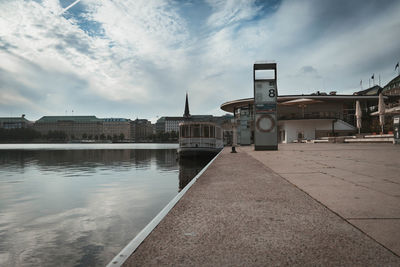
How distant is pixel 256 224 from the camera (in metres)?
3.06

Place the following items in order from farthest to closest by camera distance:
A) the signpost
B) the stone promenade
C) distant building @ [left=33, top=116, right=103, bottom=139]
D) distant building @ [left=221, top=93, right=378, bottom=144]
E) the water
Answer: distant building @ [left=33, top=116, right=103, bottom=139] → distant building @ [left=221, top=93, right=378, bottom=144] → the signpost → the water → the stone promenade

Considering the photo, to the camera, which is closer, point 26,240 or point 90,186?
point 26,240

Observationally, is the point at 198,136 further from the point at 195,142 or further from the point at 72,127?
the point at 72,127

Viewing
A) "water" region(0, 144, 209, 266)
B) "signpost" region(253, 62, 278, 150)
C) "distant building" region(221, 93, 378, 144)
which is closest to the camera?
"water" region(0, 144, 209, 266)

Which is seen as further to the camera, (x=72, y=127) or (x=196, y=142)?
(x=72, y=127)

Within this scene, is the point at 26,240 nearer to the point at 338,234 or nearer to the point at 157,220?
the point at 157,220

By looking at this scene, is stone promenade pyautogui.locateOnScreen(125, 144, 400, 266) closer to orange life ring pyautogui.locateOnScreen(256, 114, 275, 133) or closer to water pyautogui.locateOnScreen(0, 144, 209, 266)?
water pyautogui.locateOnScreen(0, 144, 209, 266)

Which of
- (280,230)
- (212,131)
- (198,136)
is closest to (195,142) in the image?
(198,136)

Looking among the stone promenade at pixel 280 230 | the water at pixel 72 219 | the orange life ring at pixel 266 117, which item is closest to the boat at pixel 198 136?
the orange life ring at pixel 266 117

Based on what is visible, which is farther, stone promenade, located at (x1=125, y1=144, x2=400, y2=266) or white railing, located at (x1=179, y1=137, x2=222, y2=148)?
white railing, located at (x1=179, y1=137, x2=222, y2=148)

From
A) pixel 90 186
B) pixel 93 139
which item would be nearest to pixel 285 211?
pixel 90 186

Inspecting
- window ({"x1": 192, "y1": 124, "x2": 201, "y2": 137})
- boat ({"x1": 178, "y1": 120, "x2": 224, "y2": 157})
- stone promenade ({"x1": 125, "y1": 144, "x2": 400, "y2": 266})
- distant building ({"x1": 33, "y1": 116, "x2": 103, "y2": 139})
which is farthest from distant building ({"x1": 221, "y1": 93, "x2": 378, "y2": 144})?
distant building ({"x1": 33, "y1": 116, "x2": 103, "y2": 139})

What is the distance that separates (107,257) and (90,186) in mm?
8440

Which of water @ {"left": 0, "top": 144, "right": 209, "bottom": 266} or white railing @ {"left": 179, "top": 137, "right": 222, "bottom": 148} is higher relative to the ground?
white railing @ {"left": 179, "top": 137, "right": 222, "bottom": 148}
